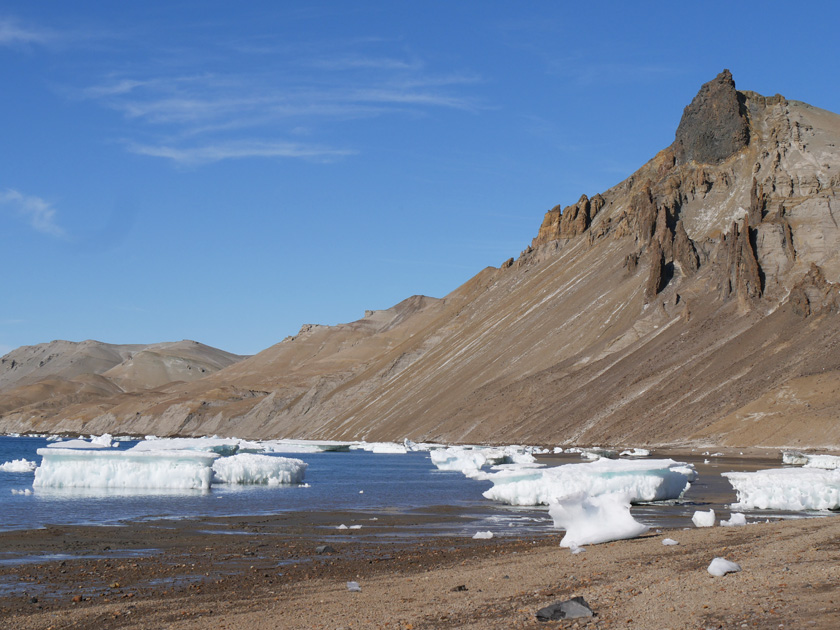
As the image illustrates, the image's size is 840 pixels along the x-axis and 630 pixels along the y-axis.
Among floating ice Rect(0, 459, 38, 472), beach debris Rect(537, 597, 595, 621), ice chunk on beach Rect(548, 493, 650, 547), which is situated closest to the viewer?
beach debris Rect(537, 597, 595, 621)

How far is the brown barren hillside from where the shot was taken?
79.9 m

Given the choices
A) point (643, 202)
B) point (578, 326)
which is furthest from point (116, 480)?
point (643, 202)

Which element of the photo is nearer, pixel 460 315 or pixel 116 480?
pixel 116 480

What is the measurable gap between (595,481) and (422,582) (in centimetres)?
1469

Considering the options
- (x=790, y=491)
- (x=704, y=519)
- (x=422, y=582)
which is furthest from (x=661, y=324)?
(x=422, y=582)

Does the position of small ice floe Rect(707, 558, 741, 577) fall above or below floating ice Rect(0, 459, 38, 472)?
below

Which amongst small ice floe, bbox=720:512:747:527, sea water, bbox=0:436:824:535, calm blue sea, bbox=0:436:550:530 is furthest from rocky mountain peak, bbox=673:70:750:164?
small ice floe, bbox=720:512:747:527

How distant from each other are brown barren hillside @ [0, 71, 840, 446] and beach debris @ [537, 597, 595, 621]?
58.8 metres

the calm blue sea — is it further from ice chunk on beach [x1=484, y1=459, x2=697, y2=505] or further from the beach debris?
the beach debris

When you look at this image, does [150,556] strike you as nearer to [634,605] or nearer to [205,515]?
[205,515]

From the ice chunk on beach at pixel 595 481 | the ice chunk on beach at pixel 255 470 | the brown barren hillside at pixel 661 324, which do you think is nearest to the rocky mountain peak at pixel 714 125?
the brown barren hillside at pixel 661 324

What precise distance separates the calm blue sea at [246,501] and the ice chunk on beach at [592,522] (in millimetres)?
5204

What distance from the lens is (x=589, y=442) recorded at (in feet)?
271

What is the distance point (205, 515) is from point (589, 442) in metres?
59.1
